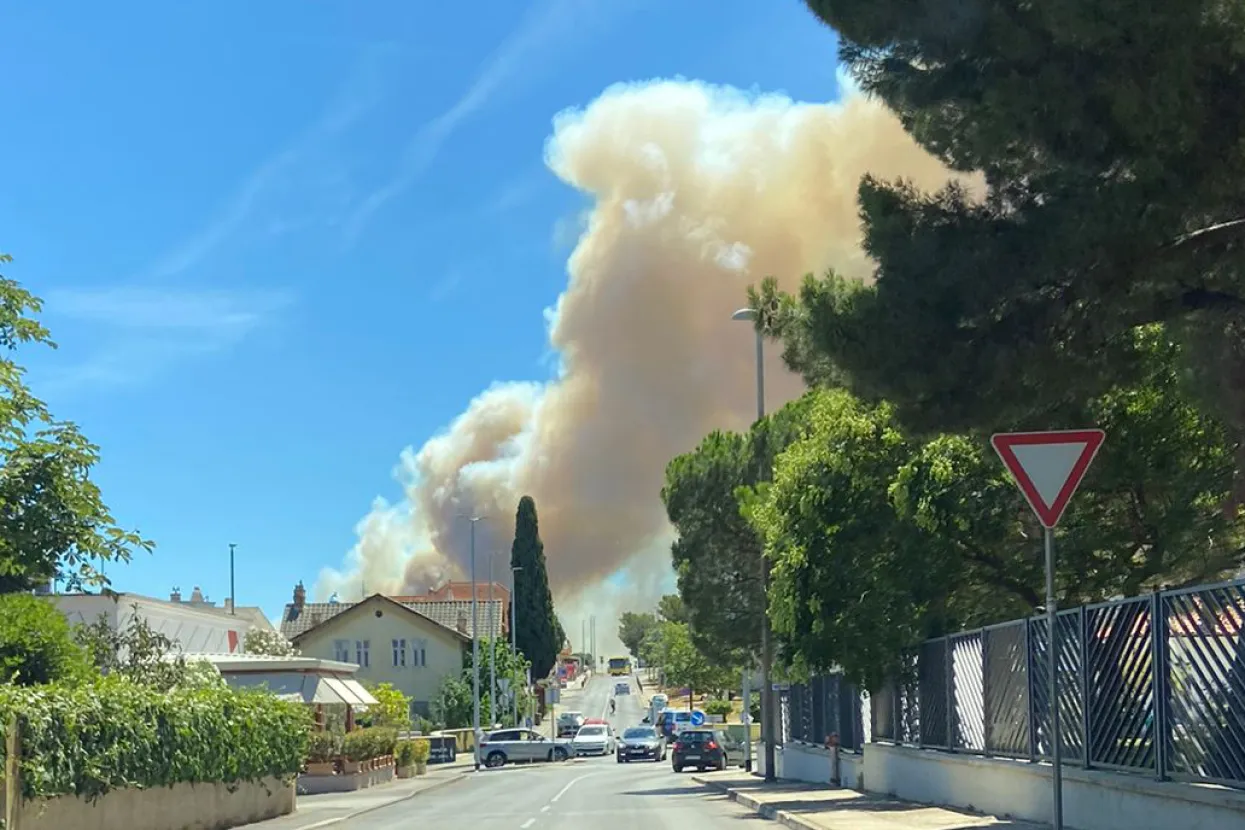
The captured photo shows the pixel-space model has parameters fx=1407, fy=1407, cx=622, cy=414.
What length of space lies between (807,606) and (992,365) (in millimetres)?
13581

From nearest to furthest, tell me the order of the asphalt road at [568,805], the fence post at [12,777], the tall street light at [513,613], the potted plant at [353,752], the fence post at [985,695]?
1. the fence post at [12,777]
2. the fence post at [985,695]
3. the asphalt road at [568,805]
4. the potted plant at [353,752]
5. the tall street light at [513,613]

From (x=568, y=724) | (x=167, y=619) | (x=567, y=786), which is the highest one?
(x=167, y=619)

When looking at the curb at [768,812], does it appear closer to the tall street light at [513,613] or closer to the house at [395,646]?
the tall street light at [513,613]

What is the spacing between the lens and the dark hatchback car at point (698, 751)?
48719 millimetres

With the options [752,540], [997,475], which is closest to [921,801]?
[997,475]

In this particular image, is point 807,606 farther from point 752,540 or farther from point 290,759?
point 752,540

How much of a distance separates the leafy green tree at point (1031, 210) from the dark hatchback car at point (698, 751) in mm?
36145

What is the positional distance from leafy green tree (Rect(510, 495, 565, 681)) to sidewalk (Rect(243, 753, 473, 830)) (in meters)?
43.3

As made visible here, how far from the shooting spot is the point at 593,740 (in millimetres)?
69312

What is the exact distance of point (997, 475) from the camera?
21.7m

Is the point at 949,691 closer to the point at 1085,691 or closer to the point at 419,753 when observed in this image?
the point at 1085,691

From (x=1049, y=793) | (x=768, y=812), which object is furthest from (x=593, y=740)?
(x=1049, y=793)

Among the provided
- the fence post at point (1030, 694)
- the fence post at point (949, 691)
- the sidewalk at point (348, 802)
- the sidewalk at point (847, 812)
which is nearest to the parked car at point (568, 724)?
the sidewalk at point (348, 802)

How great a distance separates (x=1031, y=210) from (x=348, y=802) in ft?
85.0
